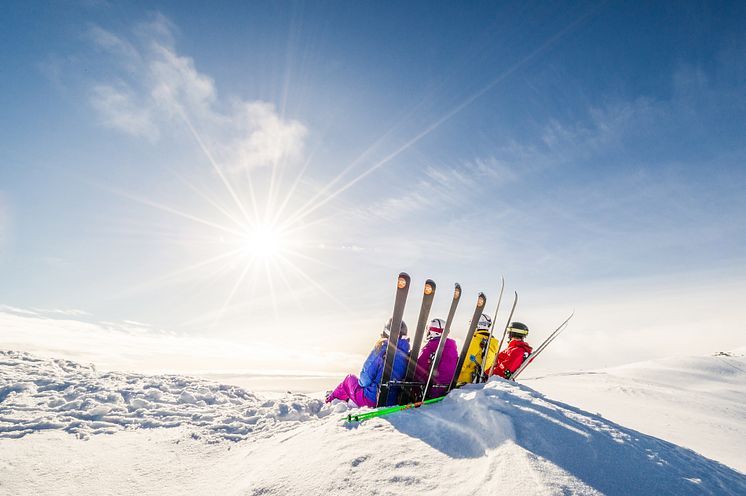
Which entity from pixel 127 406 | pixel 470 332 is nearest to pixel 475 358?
pixel 470 332

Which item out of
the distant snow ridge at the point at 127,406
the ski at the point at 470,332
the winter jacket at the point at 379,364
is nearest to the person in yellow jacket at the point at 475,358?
the ski at the point at 470,332

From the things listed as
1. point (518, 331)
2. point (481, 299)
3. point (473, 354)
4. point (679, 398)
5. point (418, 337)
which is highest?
point (481, 299)

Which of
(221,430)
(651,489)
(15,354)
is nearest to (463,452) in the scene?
(651,489)

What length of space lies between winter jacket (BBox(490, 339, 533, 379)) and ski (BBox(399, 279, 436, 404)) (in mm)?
2918

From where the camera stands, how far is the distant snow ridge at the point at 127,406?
4910mm

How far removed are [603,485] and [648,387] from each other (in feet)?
29.8

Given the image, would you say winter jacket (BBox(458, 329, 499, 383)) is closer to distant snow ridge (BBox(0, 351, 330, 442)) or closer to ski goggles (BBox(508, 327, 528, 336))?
ski goggles (BBox(508, 327, 528, 336))

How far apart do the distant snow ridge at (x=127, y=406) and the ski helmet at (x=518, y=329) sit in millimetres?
4440

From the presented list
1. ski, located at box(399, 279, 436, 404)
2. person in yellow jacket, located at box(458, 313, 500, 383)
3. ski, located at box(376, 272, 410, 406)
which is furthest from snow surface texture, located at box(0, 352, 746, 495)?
person in yellow jacket, located at box(458, 313, 500, 383)

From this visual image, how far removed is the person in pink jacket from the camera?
19.0 ft

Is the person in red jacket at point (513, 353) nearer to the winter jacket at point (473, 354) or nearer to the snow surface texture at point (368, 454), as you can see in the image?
the winter jacket at point (473, 354)

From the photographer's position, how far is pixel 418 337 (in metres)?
5.18

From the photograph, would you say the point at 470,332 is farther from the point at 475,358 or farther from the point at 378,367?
the point at 378,367

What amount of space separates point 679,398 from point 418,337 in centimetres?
712
